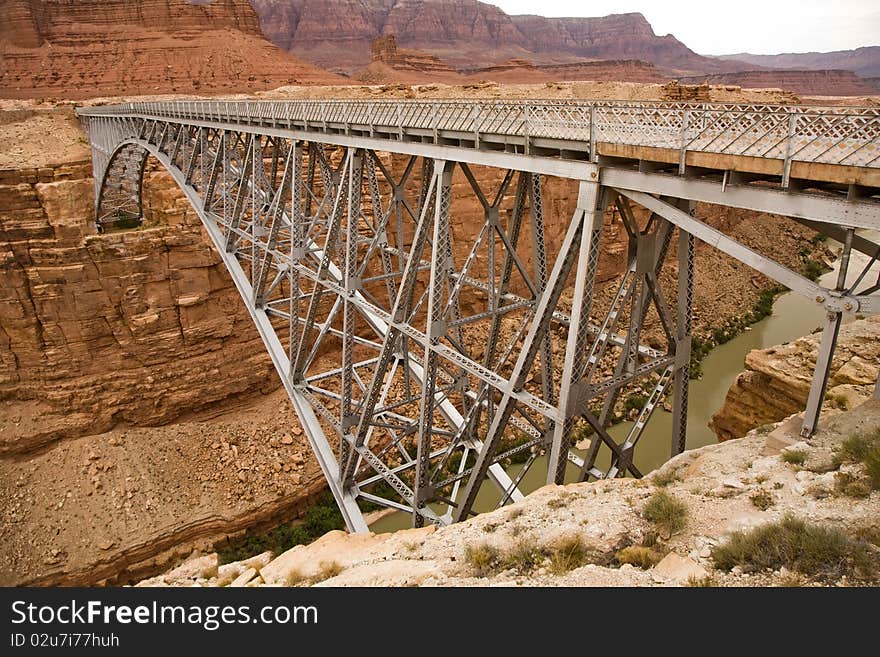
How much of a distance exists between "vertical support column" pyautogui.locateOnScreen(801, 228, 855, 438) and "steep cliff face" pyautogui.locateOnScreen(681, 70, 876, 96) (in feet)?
272

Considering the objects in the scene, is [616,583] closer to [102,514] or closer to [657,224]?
[657,224]

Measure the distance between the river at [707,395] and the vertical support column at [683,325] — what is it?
979 centimetres

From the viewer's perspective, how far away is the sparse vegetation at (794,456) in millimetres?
4707

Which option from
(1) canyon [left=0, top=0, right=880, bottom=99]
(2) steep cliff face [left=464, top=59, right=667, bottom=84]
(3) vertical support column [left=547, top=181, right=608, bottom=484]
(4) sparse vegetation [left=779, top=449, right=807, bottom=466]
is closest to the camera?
(4) sparse vegetation [left=779, top=449, right=807, bottom=466]

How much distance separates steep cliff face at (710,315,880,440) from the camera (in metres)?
9.56

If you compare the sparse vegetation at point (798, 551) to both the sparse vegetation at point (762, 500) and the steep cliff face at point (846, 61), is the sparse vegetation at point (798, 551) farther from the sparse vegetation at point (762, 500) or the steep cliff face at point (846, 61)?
the steep cliff face at point (846, 61)

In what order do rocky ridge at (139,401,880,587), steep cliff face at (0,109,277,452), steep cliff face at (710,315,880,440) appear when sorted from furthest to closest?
steep cliff face at (0,109,277,452)
steep cliff face at (710,315,880,440)
rocky ridge at (139,401,880,587)

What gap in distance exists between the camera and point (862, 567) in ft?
11.4

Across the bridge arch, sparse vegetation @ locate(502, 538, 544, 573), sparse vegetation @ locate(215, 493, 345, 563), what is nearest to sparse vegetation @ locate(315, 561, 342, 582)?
sparse vegetation @ locate(502, 538, 544, 573)

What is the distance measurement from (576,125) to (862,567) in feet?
14.0

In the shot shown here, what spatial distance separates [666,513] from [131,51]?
52.6 metres

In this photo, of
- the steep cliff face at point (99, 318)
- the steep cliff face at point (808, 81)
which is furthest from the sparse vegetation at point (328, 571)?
the steep cliff face at point (808, 81)

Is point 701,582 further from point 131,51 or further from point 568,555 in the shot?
point 131,51

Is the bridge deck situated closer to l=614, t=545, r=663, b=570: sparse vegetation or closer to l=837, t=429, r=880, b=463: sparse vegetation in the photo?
l=837, t=429, r=880, b=463: sparse vegetation
